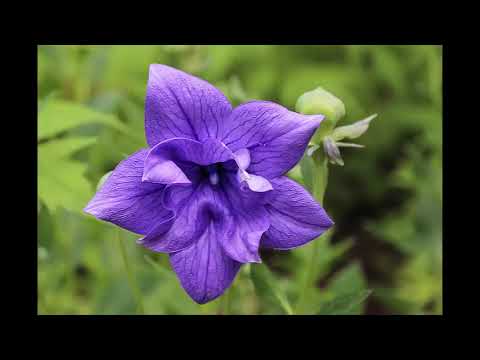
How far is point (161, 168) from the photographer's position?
0.72 m

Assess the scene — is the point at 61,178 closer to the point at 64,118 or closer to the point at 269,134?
the point at 64,118

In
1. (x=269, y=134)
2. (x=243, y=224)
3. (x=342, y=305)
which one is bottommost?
(x=342, y=305)

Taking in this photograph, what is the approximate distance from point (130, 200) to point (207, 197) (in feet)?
0.32

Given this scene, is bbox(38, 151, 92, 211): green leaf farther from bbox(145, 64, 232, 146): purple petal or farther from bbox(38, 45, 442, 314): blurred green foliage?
bbox(145, 64, 232, 146): purple petal

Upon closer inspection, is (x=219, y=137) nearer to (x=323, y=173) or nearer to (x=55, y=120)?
(x=323, y=173)

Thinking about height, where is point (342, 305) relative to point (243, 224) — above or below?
below

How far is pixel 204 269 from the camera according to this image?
2.48 ft

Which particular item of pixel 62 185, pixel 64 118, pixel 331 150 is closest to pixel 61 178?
pixel 62 185

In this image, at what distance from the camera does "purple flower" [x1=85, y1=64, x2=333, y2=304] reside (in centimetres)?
74

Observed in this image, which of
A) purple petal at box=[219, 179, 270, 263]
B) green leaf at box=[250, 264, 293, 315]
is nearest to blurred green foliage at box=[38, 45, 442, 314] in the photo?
green leaf at box=[250, 264, 293, 315]

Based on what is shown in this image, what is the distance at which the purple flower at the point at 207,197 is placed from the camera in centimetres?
74

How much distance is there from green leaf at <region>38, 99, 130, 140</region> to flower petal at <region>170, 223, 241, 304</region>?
0.44 meters

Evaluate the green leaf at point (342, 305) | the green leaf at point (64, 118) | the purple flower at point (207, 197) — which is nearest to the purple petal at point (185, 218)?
the purple flower at point (207, 197)

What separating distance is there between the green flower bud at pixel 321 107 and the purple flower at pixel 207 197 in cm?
9
